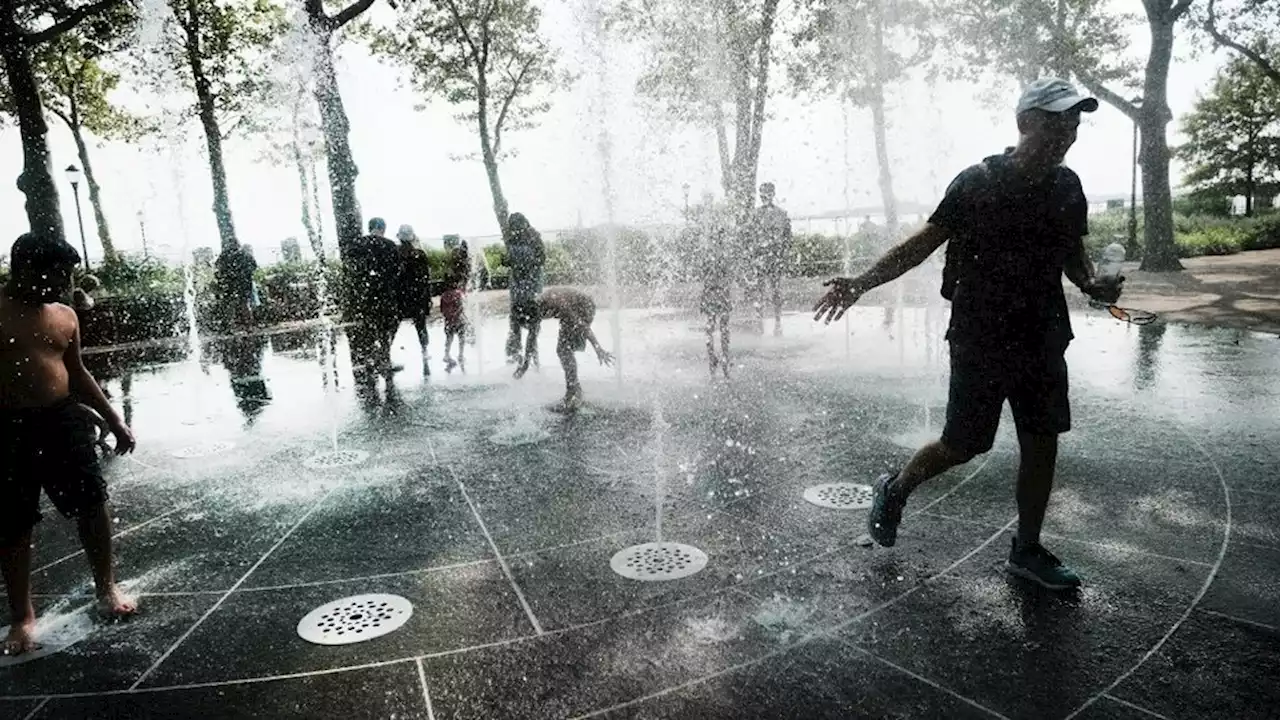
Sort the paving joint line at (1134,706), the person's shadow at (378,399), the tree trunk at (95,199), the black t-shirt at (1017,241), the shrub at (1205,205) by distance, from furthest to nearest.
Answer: the shrub at (1205,205), the tree trunk at (95,199), the person's shadow at (378,399), the black t-shirt at (1017,241), the paving joint line at (1134,706)

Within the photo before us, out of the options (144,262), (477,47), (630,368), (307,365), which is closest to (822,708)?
(630,368)

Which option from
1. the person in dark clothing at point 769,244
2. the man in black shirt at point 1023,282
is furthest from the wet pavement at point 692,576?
the person in dark clothing at point 769,244

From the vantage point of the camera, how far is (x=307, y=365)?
11102 millimetres

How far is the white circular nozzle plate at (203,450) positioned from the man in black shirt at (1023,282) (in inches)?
222

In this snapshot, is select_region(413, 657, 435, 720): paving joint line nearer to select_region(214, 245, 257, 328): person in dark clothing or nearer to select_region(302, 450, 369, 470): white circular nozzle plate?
select_region(302, 450, 369, 470): white circular nozzle plate

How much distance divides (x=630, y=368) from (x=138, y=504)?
5.39 metres

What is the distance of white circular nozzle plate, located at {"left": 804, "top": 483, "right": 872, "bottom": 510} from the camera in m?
4.32

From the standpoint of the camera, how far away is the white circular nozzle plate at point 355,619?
312 centimetres

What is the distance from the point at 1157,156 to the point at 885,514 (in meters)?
21.2

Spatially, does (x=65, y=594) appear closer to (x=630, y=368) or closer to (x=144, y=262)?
(x=630, y=368)

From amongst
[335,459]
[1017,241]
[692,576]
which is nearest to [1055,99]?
[1017,241]

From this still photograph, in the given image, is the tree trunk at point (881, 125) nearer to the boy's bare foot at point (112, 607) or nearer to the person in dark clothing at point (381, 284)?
the person in dark clothing at point (381, 284)

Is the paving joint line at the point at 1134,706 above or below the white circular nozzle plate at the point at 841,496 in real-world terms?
below

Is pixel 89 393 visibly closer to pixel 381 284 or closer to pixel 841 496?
pixel 841 496
